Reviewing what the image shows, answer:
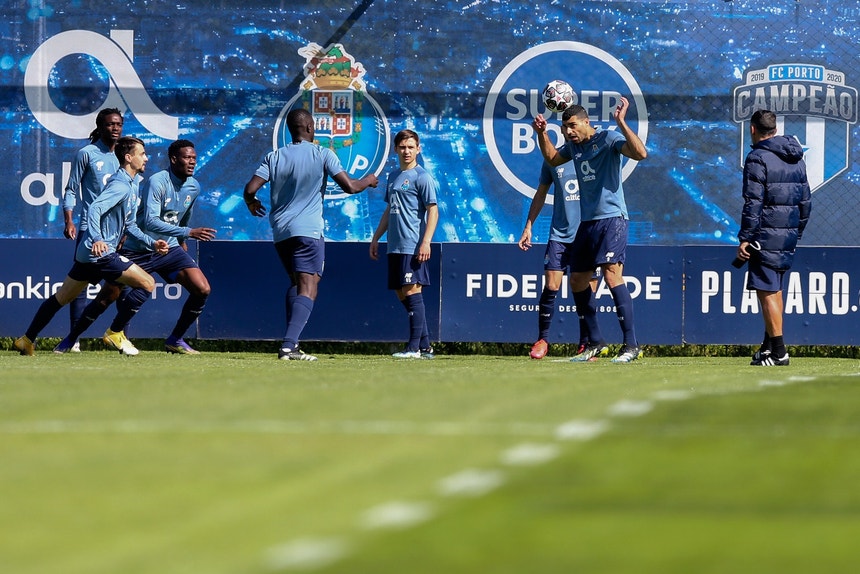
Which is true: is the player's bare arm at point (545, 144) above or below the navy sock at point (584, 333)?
above

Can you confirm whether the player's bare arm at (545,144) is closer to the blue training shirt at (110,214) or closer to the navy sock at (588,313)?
the navy sock at (588,313)

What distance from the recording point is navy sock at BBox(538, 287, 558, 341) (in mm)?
14023

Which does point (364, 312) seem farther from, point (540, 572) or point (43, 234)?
point (540, 572)

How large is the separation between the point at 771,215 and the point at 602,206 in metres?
1.33

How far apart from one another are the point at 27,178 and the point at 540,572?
48.4ft

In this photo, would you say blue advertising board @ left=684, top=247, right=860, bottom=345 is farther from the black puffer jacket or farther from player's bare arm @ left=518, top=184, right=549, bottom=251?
the black puffer jacket

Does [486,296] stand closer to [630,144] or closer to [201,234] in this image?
[201,234]

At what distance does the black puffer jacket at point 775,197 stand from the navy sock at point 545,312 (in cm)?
247

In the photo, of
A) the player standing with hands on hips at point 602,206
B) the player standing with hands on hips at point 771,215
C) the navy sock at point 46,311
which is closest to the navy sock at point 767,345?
the player standing with hands on hips at point 771,215

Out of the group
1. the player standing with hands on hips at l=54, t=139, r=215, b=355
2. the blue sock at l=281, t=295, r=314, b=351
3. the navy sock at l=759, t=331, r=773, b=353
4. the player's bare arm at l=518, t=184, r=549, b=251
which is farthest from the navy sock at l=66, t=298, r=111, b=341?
the navy sock at l=759, t=331, r=773, b=353

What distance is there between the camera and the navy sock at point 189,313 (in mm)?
14088

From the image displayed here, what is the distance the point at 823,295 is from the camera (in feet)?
51.3

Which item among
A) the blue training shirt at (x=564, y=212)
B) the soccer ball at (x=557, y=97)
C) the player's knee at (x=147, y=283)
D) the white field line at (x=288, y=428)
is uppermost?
the soccer ball at (x=557, y=97)

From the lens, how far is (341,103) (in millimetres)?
17203
